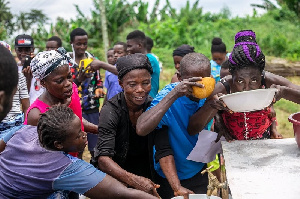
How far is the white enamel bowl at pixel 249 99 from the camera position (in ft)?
6.65

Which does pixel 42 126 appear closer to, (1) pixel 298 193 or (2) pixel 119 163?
(2) pixel 119 163

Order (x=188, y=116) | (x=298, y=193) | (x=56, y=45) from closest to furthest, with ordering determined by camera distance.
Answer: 1. (x=298, y=193)
2. (x=188, y=116)
3. (x=56, y=45)

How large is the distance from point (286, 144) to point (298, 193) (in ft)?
2.32

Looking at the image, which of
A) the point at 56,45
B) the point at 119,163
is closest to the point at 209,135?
the point at 119,163

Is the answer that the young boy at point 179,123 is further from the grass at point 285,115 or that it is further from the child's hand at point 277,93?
the grass at point 285,115

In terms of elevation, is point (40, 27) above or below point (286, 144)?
above

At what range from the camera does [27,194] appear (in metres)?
1.87

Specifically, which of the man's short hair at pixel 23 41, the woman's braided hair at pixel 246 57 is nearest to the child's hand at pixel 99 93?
the man's short hair at pixel 23 41

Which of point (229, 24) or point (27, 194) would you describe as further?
point (229, 24)

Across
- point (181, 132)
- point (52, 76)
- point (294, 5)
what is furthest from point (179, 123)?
point (294, 5)

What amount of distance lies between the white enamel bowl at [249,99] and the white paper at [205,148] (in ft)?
1.15

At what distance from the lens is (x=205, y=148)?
235 cm

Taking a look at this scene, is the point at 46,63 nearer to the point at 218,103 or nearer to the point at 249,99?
the point at 218,103

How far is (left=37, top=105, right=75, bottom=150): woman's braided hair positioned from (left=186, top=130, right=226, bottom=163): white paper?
818 millimetres
